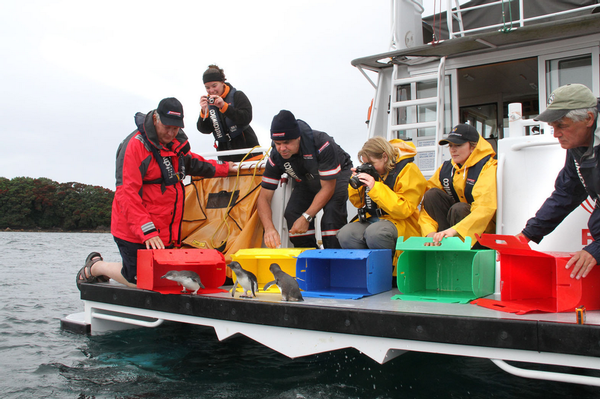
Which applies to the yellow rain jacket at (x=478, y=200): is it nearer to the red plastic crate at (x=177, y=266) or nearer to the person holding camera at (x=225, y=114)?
the red plastic crate at (x=177, y=266)

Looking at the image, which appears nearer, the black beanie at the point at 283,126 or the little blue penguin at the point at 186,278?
the little blue penguin at the point at 186,278

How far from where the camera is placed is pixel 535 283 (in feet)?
10.0

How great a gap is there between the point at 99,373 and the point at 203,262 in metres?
1.10

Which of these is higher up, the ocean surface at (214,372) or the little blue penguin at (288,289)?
the little blue penguin at (288,289)

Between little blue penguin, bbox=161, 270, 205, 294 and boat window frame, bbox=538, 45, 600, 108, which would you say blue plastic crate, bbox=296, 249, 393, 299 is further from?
boat window frame, bbox=538, 45, 600, 108

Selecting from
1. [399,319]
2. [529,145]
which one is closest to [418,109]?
[529,145]

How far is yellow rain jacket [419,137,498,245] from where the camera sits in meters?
3.36

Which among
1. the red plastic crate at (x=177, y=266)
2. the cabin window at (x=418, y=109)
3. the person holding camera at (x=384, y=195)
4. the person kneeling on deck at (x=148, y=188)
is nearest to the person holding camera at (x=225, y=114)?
the person kneeling on deck at (x=148, y=188)

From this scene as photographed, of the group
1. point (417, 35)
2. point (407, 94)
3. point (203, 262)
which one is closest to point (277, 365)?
point (203, 262)

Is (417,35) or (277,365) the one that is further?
(417,35)

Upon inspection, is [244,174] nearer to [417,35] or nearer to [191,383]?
[191,383]

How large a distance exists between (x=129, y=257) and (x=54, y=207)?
5271 centimetres

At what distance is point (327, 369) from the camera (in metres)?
3.51

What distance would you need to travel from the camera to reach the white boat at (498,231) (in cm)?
235
